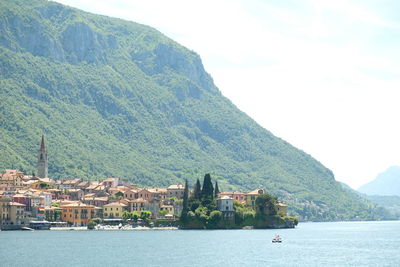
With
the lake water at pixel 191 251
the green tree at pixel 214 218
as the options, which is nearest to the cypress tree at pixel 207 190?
the green tree at pixel 214 218

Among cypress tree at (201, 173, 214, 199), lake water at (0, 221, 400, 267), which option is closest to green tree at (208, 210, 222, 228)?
cypress tree at (201, 173, 214, 199)

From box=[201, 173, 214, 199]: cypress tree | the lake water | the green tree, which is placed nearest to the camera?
the lake water

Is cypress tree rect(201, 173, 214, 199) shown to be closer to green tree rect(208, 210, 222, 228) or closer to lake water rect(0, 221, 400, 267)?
green tree rect(208, 210, 222, 228)

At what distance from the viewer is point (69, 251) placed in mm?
128750

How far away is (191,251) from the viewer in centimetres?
13000

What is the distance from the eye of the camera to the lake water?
114 meters

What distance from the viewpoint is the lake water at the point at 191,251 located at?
114m

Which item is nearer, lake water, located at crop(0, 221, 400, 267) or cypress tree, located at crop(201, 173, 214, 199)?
lake water, located at crop(0, 221, 400, 267)

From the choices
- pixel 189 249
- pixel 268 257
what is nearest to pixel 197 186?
pixel 189 249

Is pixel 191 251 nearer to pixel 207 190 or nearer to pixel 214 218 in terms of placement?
pixel 214 218

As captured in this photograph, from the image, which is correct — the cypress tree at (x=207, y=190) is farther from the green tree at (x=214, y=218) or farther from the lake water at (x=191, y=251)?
the lake water at (x=191, y=251)

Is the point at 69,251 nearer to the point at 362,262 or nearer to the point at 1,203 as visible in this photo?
the point at 362,262

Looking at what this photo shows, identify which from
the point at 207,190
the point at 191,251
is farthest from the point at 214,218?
the point at 191,251

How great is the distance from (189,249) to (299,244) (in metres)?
26.1
